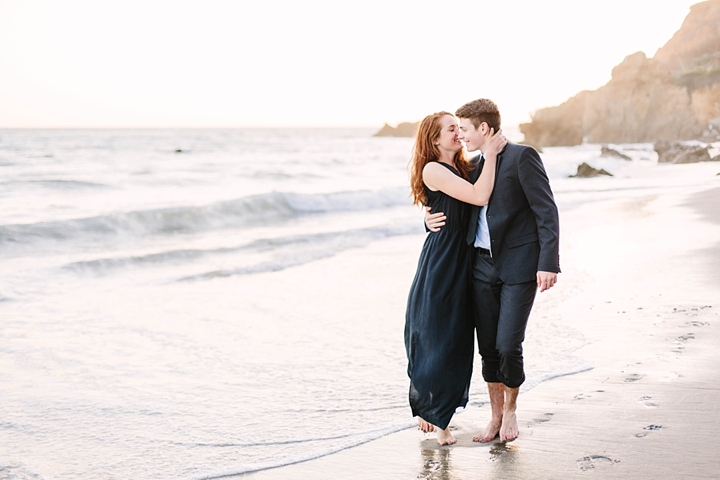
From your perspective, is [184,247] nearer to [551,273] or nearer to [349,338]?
[349,338]

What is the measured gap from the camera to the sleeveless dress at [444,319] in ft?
11.0

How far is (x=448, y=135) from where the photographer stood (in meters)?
3.39

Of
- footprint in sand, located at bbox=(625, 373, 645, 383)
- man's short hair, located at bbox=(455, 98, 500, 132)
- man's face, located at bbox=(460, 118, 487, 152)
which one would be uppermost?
man's short hair, located at bbox=(455, 98, 500, 132)

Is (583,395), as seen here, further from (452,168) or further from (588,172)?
(588,172)

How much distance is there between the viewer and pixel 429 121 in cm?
345

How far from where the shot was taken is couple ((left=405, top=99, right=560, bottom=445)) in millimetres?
3191

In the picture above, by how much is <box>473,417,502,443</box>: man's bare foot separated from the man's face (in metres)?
1.37

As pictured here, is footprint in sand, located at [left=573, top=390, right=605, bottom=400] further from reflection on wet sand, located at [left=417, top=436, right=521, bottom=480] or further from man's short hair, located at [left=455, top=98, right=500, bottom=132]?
man's short hair, located at [left=455, top=98, right=500, bottom=132]

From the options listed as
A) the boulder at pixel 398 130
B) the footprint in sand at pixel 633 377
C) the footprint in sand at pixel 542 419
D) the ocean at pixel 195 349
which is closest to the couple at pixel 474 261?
the footprint in sand at pixel 542 419

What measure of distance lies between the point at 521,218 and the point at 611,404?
124 centimetres

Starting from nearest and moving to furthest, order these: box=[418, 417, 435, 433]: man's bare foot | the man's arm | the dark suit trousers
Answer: the man's arm → the dark suit trousers → box=[418, 417, 435, 433]: man's bare foot

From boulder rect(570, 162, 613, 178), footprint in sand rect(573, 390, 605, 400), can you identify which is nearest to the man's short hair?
footprint in sand rect(573, 390, 605, 400)

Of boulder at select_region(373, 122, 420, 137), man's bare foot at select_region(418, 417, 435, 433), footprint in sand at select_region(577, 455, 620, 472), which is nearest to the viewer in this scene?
footprint in sand at select_region(577, 455, 620, 472)

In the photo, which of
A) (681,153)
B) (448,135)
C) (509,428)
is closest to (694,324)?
(509,428)
